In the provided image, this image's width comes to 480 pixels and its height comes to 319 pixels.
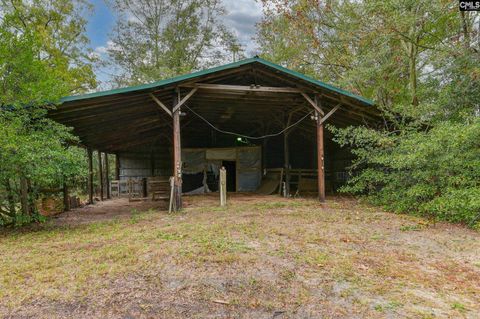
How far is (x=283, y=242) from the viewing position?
14.6ft

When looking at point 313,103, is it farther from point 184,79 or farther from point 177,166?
point 177,166

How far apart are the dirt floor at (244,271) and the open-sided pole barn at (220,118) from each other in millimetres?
3120

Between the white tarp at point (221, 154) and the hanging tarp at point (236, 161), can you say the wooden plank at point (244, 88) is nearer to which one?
the hanging tarp at point (236, 161)

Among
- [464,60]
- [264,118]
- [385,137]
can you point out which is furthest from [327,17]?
[385,137]

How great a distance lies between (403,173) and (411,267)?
14.8ft

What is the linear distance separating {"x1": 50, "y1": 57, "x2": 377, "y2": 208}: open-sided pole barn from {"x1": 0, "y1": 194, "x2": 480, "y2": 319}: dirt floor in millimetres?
3120

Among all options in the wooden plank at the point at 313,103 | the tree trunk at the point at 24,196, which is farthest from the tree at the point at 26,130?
the wooden plank at the point at 313,103

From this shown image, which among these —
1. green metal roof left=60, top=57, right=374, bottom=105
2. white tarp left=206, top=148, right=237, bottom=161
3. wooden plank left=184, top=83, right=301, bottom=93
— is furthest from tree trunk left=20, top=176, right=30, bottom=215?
white tarp left=206, top=148, right=237, bottom=161

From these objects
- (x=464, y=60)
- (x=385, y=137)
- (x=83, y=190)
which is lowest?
(x=83, y=190)

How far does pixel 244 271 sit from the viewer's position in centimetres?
331

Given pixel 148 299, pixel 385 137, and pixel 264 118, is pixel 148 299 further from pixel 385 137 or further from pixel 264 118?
pixel 264 118

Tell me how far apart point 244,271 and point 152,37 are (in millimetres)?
17995

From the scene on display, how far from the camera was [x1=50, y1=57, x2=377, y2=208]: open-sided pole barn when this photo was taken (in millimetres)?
7652

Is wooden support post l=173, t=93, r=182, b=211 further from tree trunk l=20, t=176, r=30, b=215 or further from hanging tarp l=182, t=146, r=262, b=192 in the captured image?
hanging tarp l=182, t=146, r=262, b=192
